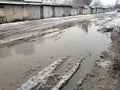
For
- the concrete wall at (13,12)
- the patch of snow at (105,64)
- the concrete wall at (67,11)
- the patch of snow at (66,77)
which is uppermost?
the concrete wall at (67,11)

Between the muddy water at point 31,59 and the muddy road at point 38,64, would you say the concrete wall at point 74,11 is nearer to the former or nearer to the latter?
the muddy water at point 31,59

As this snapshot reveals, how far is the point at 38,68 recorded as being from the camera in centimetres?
579

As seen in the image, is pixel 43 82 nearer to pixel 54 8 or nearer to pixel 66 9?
pixel 54 8

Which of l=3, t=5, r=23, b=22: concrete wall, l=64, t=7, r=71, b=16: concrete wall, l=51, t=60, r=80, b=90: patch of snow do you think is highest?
l=64, t=7, r=71, b=16: concrete wall

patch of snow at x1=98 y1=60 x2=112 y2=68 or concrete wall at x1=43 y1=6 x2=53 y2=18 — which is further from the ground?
concrete wall at x1=43 y1=6 x2=53 y2=18

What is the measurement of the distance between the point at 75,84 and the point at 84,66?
1.50 metres

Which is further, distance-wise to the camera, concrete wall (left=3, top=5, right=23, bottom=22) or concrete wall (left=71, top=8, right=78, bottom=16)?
concrete wall (left=71, top=8, right=78, bottom=16)

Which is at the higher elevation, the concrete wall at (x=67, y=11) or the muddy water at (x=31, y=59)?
the concrete wall at (x=67, y=11)

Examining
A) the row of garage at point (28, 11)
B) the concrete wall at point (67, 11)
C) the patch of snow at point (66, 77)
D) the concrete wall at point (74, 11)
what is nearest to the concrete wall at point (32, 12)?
the row of garage at point (28, 11)

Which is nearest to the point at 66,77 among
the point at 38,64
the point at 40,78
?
the point at 40,78

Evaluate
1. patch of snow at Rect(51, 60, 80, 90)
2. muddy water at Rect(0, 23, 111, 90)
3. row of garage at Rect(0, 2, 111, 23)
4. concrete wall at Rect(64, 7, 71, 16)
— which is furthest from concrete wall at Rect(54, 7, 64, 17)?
patch of snow at Rect(51, 60, 80, 90)

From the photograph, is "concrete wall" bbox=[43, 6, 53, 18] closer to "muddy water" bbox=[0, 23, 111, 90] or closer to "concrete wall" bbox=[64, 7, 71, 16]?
"concrete wall" bbox=[64, 7, 71, 16]

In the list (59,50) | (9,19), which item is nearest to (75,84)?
(59,50)

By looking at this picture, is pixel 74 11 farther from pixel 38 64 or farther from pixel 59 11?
pixel 38 64
